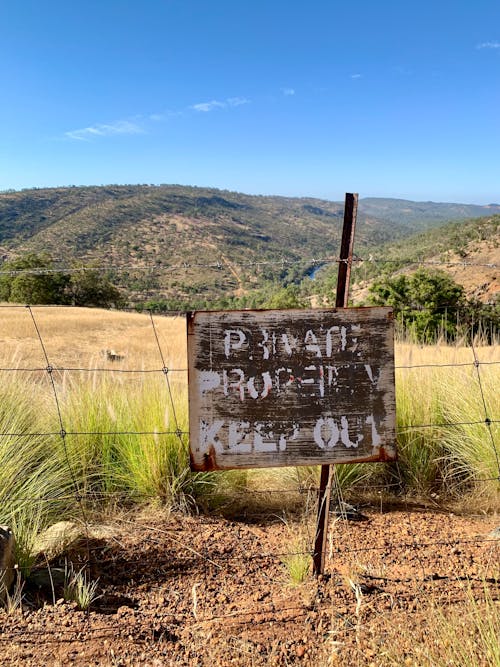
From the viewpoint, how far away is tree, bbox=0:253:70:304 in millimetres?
30422

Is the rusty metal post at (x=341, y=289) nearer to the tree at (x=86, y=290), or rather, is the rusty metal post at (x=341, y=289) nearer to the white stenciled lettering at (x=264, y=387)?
the white stenciled lettering at (x=264, y=387)

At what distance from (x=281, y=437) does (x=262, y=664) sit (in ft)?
2.77

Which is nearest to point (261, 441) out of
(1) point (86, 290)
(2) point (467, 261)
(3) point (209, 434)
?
(3) point (209, 434)

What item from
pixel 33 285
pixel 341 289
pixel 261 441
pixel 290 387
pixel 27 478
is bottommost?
pixel 33 285

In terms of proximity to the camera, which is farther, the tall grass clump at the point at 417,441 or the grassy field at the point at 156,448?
the tall grass clump at the point at 417,441

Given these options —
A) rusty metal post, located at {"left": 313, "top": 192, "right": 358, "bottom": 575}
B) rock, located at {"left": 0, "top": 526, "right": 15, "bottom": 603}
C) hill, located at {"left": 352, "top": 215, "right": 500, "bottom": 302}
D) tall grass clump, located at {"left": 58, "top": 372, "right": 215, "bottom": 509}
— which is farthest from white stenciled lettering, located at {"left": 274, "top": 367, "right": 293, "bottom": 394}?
hill, located at {"left": 352, "top": 215, "right": 500, "bottom": 302}

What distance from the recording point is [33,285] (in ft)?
101

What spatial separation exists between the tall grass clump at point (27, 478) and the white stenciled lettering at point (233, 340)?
132cm

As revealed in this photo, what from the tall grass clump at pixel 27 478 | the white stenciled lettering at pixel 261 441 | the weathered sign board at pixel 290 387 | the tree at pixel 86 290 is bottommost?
the tree at pixel 86 290

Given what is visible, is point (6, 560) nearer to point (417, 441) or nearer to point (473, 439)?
point (417, 441)

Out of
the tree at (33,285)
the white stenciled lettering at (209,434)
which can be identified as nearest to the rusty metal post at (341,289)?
the white stenciled lettering at (209,434)

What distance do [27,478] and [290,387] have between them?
1722 mm

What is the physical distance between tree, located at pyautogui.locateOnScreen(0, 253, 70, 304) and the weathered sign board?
96.8 feet

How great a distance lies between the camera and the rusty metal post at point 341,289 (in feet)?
7.51
